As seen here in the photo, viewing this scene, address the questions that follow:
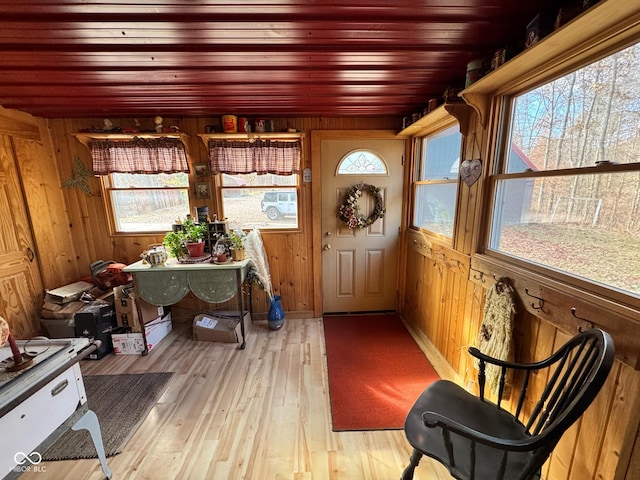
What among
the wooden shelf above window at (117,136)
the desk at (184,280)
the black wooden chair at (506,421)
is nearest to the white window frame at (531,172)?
the black wooden chair at (506,421)

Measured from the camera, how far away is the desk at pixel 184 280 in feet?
7.53

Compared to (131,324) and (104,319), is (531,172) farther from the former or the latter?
(104,319)

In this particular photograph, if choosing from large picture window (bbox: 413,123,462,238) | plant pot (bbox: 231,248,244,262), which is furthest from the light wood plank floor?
large picture window (bbox: 413,123,462,238)

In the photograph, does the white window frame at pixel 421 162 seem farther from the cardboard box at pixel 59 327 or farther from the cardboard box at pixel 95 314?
the cardboard box at pixel 59 327

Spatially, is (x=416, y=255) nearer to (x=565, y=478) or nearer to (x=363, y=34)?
(x=565, y=478)

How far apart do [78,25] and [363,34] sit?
133cm

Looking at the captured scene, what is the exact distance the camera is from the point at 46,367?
1.08 meters

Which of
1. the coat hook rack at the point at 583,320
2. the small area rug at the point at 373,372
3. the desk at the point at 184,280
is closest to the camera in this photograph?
the coat hook rack at the point at 583,320

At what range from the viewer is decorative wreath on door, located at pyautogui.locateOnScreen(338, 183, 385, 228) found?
2.87m

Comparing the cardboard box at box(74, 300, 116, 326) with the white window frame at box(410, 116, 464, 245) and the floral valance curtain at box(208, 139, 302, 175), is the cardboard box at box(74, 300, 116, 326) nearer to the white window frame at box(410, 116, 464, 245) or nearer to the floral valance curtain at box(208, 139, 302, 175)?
the floral valance curtain at box(208, 139, 302, 175)

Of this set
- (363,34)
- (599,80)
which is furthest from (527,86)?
(363,34)

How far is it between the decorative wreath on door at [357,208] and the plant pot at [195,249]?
1436 mm

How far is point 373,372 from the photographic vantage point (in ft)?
7.25

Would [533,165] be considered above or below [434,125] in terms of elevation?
below
